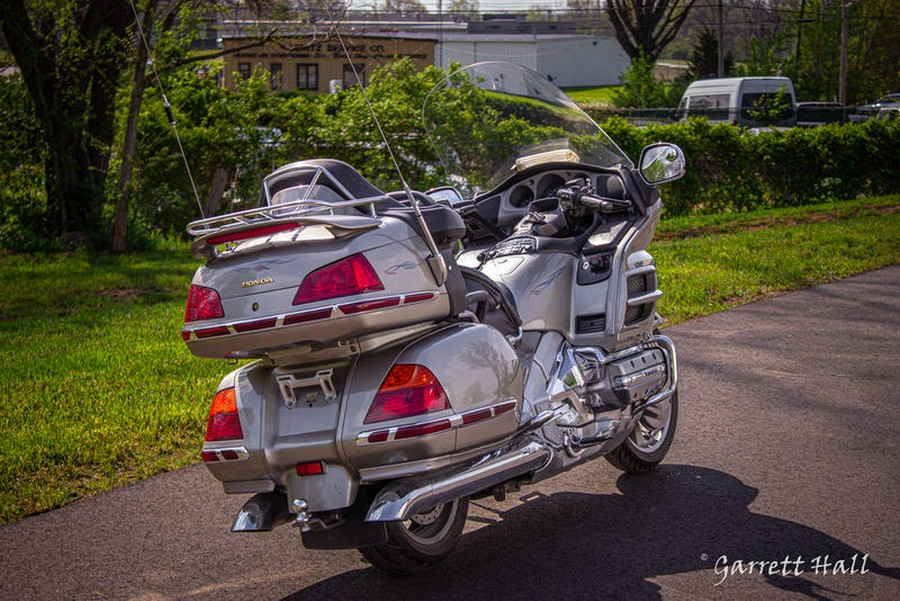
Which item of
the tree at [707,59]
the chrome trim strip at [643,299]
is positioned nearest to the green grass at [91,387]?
the chrome trim strip at [643,299]

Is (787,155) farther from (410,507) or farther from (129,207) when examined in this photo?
(410,507)

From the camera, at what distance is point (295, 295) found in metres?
3.79

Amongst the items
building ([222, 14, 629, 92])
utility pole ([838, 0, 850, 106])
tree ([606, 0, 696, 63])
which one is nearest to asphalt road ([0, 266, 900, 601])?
building ([222, 14, 629, 92])

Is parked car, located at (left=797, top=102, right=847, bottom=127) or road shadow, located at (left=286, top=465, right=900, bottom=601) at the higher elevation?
parked car, located at (left=797, top=102, right=847, bottom=127)

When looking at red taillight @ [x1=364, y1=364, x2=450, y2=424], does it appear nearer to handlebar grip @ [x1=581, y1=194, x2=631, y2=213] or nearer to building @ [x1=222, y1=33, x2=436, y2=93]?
handlebar grip @ [x1=581, y1=194, x2=631, y2=213]

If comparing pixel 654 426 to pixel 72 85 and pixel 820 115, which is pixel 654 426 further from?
pixel 820 115

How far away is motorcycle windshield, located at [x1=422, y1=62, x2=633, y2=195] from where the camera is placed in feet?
19.5

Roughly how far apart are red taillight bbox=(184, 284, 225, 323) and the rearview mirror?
8.14 feet

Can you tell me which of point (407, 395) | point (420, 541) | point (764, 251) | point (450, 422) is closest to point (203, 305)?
point (407, 395)

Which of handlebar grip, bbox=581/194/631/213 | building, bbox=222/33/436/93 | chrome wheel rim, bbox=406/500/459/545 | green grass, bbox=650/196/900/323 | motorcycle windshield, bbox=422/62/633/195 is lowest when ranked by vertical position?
green grass, bbox=650/196/900/323

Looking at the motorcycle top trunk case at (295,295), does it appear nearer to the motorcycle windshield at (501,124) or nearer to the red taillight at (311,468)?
the red taillight at (311,468)

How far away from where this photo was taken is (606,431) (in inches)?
199

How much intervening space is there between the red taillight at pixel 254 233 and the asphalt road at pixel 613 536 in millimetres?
1492

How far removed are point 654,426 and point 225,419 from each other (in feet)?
8.49
